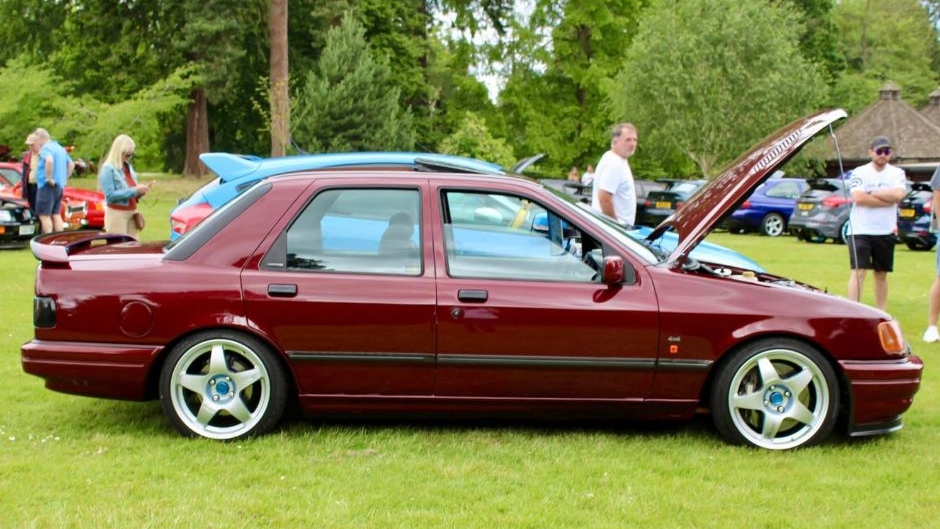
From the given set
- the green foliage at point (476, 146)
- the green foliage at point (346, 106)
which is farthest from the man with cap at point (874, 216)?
the green foliage at point (476, 146)

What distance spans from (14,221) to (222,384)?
40.2ft

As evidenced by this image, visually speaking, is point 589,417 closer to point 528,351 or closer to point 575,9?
point 528,351

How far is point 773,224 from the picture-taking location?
26031 mm

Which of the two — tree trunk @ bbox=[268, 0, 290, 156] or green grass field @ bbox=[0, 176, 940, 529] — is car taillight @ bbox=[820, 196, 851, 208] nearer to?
tree trunk @ bbox=[268, 0, 290, 156]

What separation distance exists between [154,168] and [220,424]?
70212mm

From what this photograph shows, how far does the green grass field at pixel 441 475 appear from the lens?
13.5ft

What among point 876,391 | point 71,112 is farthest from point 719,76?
point 876,391

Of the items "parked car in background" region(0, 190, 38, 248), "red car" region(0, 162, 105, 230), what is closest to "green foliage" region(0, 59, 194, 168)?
"red car" region(0, 162, 105, 230)

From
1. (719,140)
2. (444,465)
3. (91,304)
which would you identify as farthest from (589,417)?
(719,140)

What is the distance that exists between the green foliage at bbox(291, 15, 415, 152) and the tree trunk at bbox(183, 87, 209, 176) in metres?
12.0

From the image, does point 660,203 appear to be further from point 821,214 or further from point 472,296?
point 472,296

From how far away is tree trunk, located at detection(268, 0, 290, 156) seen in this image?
2953 cm

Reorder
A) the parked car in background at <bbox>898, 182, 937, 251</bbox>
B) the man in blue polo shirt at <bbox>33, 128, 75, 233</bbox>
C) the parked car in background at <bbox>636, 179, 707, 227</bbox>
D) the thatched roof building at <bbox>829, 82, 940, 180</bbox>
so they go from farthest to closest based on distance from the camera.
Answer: the thatched roof building at <bbox>829, 82, 940, 180</bbox> < the parked car in background at <bbox>636, 179, 707, 227</bbox> < the parked car in background at <bbox>898, 182, 937, 251</bbox> < the man in blue polo shirt at <bbox>33, 128, 75, 233</bbox>

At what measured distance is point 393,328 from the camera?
16.5 feet
